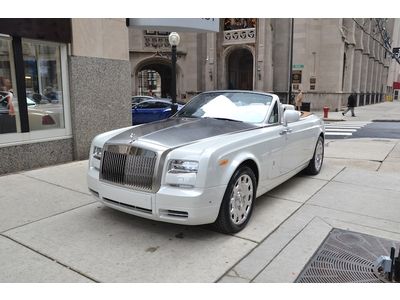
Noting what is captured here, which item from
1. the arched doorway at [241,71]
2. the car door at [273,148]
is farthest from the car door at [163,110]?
the arched doorway at [241,71]

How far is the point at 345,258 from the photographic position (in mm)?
3670

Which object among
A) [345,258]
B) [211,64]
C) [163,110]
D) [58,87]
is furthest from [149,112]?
[211,64]

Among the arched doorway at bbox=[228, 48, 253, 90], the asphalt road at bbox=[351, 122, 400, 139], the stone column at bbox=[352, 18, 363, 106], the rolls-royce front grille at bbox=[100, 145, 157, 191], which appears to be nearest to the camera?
the rolls-royce front grille at bbox=[100, 145, 157, 191]

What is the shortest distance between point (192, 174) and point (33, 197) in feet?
9.39

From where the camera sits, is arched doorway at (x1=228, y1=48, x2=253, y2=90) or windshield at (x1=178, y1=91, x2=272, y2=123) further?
arched doorway at (x1=228, y1=48, x2=253, y2=90)

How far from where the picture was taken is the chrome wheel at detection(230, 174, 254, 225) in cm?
412

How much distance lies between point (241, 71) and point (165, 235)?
34105mm

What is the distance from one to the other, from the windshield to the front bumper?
63.4 inches

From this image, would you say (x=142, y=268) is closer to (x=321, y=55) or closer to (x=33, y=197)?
(x=33, y=197)

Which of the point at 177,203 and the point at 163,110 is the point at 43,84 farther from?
the point at 163,110

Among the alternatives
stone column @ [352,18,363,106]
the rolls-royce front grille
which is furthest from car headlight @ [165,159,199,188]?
stone column @ [352,18,363,106]

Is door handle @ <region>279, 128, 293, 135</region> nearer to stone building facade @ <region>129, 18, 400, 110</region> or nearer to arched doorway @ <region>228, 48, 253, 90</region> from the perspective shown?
stone building facade @ <region>129, 18, 400, 110</region>

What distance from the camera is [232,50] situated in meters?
33.3

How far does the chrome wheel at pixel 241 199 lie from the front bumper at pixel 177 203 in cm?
29
